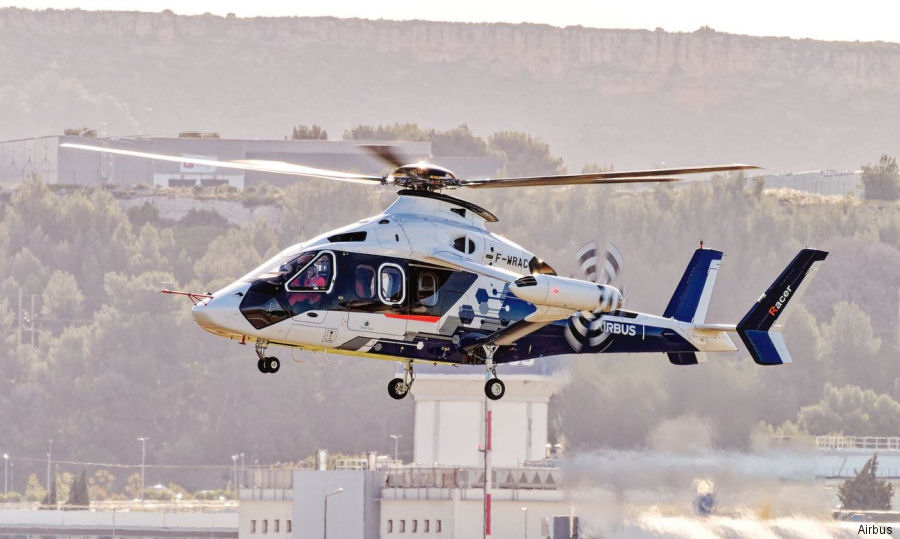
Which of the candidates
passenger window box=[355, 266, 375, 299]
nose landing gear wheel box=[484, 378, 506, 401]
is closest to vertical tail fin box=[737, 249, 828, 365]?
nose landing gear wheel box=[484, 378, 506, 401]

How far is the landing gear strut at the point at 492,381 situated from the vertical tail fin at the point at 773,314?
24.2 ft

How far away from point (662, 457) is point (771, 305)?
2450cm

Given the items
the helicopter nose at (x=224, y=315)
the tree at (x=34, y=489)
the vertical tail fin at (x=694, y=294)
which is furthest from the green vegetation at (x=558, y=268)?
the helicopter nose at (x=224, y=315)

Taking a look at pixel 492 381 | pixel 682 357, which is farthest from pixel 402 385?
→ pixel 682 357

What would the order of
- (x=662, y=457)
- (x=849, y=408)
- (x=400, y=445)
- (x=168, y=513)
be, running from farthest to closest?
(x=400, y=445), (x=849, y=408), (x=168, y=513), (x=662, y=457)

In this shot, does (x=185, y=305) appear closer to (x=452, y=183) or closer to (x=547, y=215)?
(x=547, y=215)

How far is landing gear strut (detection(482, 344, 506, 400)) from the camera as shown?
176ft

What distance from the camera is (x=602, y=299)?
53281 millimetres

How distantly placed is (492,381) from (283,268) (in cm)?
472

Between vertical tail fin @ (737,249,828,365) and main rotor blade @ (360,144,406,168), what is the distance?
391 inches

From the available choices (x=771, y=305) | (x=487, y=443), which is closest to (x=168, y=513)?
(x=487, y=443)

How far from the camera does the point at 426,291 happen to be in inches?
2143

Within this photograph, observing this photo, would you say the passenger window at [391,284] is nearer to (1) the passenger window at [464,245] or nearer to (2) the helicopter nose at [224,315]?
(1) the passenger window at [464,245]

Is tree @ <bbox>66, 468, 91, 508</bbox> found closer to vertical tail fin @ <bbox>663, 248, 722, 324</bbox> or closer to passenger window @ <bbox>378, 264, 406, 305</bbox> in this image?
vertical tail fin @ <bbox>663, 248, 722, 324</bbox>
